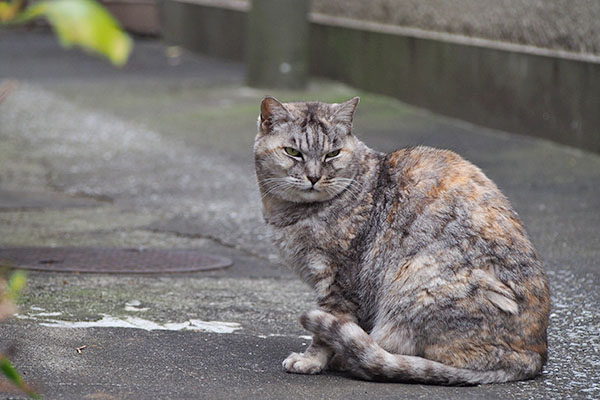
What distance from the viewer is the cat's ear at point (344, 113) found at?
12.6ft

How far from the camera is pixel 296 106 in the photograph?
3904 millimetres

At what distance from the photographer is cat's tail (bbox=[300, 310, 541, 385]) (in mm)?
3346

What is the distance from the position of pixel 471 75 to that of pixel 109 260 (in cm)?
571

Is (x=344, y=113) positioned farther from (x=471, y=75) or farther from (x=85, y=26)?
(x=471, y=75)

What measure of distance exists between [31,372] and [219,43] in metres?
13.6

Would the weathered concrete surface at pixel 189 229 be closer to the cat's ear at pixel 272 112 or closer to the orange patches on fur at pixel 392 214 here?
the orange patches on fur at pixel 392 214

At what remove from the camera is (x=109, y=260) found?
5.32m

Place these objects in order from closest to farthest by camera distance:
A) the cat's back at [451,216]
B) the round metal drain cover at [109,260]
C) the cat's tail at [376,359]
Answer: the cat's tail at [376,359], the cat's back at [451,216], the round metal drain cover at [109,260]

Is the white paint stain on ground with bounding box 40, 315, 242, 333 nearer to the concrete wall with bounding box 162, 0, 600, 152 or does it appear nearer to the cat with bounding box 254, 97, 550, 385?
the cat with bounding box 254, 97, 550, 385

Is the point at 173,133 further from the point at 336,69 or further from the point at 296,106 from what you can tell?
the point at 296,106

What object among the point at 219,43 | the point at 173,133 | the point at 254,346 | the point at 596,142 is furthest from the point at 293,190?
the point at 219,43

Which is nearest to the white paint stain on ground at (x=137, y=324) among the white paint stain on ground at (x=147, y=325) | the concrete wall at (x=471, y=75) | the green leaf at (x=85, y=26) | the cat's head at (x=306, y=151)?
the white paint stain on ground at (x=147, y=325)

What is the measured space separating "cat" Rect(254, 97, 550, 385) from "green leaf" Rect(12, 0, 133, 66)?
2.27 metres

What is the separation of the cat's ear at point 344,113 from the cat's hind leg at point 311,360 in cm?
88
